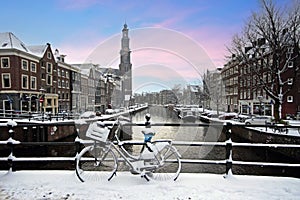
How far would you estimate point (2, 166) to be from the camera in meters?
11.6

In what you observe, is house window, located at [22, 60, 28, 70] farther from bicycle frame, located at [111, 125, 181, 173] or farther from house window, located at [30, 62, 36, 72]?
bicycle frame, located at [111, 125, 181, 173]

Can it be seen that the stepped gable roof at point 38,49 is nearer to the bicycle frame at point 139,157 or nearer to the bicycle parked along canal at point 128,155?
the bicycle parked along canal at point 128,155

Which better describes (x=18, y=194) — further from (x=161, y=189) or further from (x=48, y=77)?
(x=48, y=77)

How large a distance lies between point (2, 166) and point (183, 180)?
435 inches

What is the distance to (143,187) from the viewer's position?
355cm

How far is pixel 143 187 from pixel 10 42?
30.2 metres

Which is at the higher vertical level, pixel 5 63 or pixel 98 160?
pixel 5 63

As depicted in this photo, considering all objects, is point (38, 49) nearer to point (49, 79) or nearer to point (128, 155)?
point (49, 79)

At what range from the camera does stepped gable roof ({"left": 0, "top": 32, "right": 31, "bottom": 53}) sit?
27.6 metres

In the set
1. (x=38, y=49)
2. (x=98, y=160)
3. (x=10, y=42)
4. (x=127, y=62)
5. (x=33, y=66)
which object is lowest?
(x=98, y=160)

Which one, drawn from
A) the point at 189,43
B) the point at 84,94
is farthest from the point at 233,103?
the point at 189,43

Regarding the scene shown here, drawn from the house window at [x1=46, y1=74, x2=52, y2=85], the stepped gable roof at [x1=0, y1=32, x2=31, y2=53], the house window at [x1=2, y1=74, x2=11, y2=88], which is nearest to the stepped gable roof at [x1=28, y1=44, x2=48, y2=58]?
the stepped gable roof at [x1=0, y1=32, x2=31, y2=53]

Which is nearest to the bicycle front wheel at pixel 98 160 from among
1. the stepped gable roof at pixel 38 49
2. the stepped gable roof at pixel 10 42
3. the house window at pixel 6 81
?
the house window at pixel 6 81

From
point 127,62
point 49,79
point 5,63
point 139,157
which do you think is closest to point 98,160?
point 139,157
